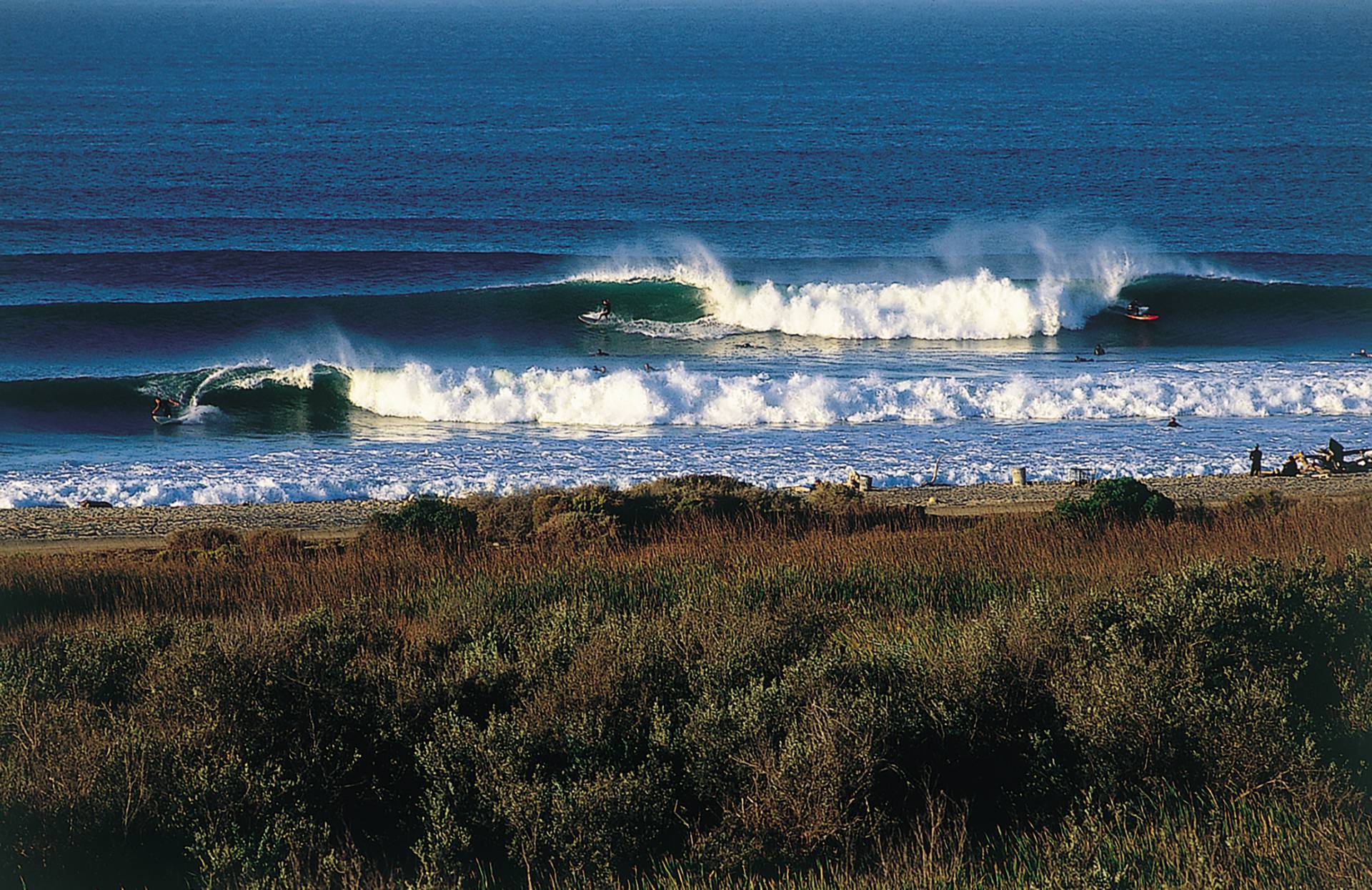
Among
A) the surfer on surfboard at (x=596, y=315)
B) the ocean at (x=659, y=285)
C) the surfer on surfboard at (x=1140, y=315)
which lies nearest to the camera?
the ocean at (x=659, y=285)

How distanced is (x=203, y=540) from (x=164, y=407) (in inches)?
466

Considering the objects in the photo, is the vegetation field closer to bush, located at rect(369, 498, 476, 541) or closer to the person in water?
bush, located at rect(369, 498, 476, 541)

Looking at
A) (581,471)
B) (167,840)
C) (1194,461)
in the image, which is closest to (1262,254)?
(1194,461)

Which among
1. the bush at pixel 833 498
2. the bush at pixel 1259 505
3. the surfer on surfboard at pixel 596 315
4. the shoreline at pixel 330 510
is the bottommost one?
the shoreline at pixel 330 510

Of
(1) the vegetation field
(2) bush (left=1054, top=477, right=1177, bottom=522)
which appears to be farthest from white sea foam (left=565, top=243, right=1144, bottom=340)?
(1) the vegetation field

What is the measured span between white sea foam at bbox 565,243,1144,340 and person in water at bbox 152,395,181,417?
37.9ft

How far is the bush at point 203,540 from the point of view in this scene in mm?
12039

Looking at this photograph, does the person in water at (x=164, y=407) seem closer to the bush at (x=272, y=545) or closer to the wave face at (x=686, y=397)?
the wave face at (x=686, y=397)

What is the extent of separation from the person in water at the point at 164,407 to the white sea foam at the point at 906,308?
11.6m

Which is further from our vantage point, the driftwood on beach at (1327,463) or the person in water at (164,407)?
the person in water at (164,407)

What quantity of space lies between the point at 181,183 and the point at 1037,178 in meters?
33.0

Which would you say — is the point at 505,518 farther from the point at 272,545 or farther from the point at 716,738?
the point at 716,738

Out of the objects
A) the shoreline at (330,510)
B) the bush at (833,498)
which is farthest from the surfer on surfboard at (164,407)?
the bush at (833,498)

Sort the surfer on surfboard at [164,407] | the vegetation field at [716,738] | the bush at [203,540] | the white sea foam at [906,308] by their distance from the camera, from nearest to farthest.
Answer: the vegetation field at [716,738], the bush at [203,540], the surfer on surfboard at [164,407], the white sea foam at [906,308]
